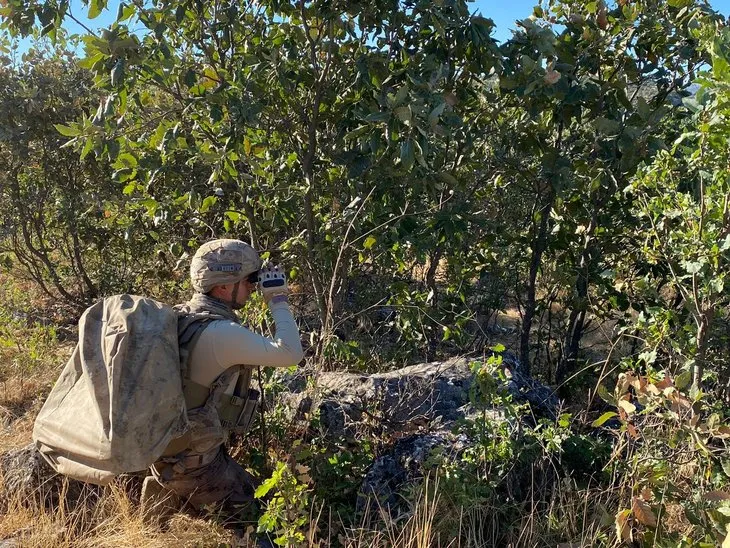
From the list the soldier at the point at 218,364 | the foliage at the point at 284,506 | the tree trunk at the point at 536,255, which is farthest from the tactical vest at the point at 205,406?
the tree trunk at the point at 536,255

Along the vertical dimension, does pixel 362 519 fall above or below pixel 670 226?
below

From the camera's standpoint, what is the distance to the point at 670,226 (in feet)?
7.93

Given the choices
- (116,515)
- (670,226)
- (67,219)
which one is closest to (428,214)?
(670,226)

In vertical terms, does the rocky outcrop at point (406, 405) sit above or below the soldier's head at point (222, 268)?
below

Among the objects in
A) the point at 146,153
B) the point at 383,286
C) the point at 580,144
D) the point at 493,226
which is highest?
the point at 580,144

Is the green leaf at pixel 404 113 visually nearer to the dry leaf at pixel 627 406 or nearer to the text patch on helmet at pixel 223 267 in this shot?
the text patch on helmet at pixel 223 267

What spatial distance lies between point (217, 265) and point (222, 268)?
2 cm

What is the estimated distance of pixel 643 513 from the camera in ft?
6.18

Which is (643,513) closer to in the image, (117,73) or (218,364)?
(218,364)

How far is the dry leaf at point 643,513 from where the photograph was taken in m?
1.88

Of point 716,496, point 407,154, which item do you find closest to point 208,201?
point 407,154

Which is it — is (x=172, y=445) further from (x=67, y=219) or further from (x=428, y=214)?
(x=67, y=219)

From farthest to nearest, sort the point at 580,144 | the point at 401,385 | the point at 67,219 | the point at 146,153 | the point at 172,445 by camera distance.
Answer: the point at 67,219 → the point at 580,144 → the point at 146,153 → the point at 401,385 → the point at 172,445

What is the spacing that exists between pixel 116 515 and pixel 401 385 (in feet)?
4.27
